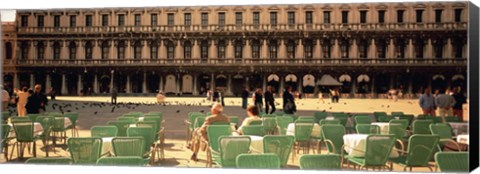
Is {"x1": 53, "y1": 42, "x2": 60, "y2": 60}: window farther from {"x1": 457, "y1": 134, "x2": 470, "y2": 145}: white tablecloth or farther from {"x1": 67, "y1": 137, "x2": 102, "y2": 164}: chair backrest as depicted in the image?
{"x1": 457, "y1": 134, "x2": 470, "y2": 145}: white tablecloth

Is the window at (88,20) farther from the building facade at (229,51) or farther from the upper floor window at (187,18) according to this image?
the upper floor window at (187,18)

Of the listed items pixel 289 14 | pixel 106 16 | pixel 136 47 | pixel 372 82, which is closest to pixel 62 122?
pixel 106 16

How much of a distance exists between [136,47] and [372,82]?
9.48 meters

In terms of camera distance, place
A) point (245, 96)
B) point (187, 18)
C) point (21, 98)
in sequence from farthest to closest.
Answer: point (245, 96) < point (187, 18) < point (21, 98)

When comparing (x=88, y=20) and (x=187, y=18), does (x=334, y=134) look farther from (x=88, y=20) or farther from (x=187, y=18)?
(x=88, y=20)

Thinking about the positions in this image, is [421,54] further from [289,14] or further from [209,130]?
[209,130]

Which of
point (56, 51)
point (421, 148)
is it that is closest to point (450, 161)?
point (421, 148)

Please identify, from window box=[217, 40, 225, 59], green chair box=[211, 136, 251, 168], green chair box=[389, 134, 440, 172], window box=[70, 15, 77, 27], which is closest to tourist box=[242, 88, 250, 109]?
window box=[217, 40, 225, 59]

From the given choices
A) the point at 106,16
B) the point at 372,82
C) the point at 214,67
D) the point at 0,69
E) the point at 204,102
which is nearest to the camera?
the point at 0,69

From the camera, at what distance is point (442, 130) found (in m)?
9.23

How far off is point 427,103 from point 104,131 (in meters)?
7.11

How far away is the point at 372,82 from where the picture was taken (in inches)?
898

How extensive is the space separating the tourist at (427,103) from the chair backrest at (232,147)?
5.99 metres

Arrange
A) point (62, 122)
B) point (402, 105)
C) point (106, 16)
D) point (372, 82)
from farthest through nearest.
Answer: point (372, 82) → point (106, 16) → point (402, 105) → point (62, 122)
